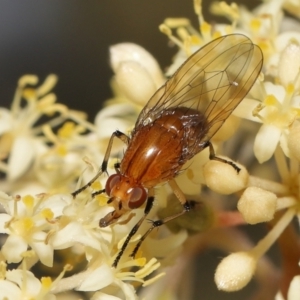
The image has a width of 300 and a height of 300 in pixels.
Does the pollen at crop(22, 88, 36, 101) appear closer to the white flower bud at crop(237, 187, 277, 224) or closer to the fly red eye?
the fly red eye

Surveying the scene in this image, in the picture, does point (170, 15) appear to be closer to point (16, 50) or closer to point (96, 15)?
point (96, 15)

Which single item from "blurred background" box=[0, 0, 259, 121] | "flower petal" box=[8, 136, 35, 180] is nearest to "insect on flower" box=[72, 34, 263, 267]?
"flower petal" box=[8, 136, 35, 180]

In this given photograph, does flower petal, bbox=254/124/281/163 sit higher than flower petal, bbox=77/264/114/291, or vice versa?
flower petal, bbox=254/124/281/163

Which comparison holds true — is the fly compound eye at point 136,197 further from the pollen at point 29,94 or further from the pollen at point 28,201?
the pollen at point 29,94

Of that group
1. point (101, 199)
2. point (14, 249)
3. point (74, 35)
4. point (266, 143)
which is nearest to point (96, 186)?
point (101, 199)

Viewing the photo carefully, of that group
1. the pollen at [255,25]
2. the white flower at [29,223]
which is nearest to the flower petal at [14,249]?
Answer: the white flower at [29,223]

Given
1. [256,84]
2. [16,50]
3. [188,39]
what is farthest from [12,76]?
[256,84]

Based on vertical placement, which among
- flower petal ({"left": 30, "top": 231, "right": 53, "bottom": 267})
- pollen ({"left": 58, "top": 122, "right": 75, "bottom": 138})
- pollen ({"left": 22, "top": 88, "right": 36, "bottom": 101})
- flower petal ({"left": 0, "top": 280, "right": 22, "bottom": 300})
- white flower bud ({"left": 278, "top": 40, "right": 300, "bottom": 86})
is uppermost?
white flower bud ({"left": 278, "top": 40, "right": 300, "bottom": 86})

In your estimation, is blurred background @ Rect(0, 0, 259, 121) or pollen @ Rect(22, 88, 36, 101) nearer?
pollen @ Rect(22, 88, 36, 101)

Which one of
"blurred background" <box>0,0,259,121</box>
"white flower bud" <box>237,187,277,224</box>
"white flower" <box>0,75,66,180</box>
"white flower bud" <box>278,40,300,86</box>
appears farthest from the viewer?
"blurred background" <box>0,0,259,121</box>
